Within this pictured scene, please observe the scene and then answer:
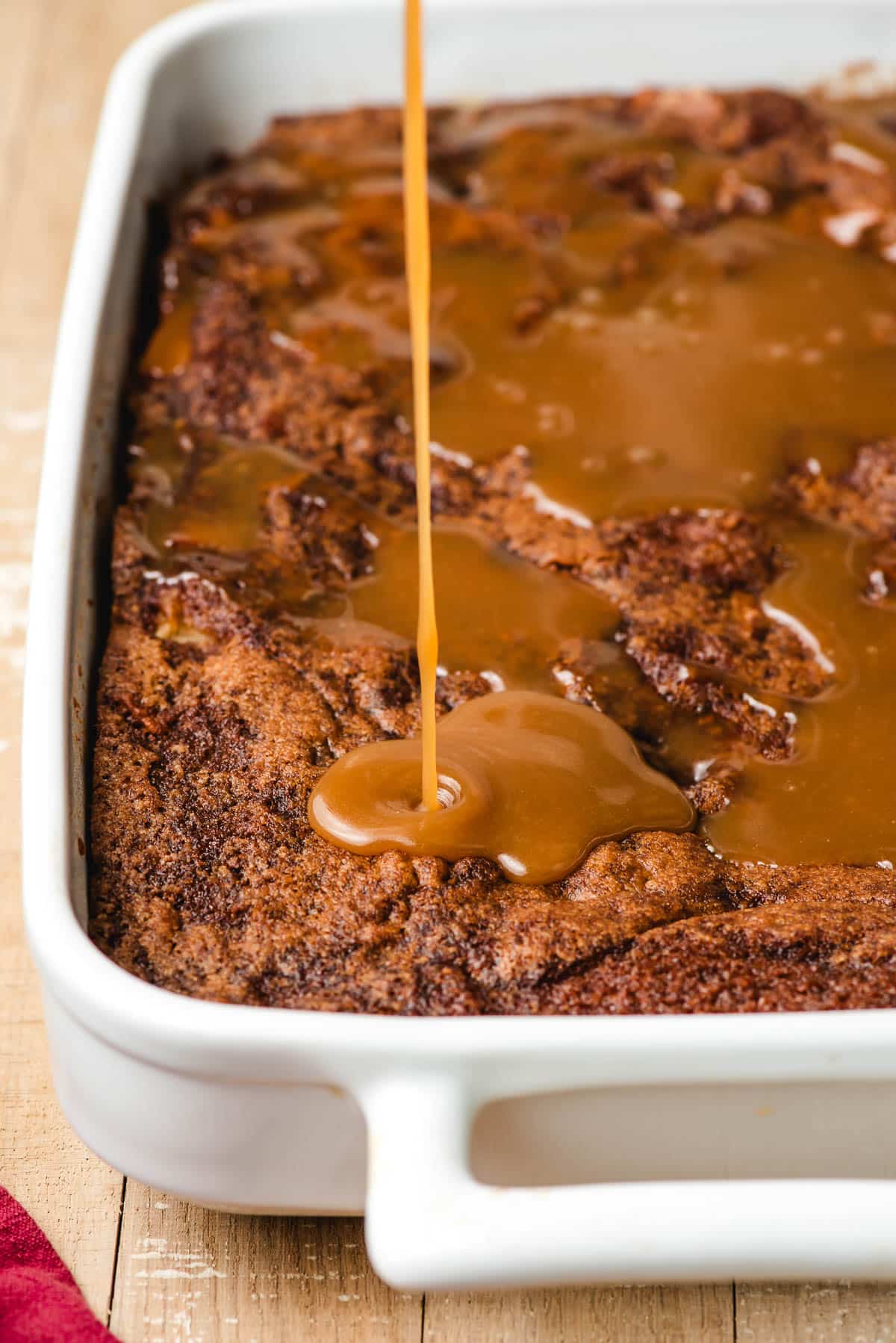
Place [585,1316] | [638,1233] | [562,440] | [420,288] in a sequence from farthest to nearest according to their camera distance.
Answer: [562,440], [420,288], [585,1316], [638,1233]

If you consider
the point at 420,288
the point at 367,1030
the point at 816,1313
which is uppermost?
the point at 420,288

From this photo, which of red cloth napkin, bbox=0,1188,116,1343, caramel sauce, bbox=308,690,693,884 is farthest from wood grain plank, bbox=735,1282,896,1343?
red cloth napkin, bbox=0,1188,116,1343

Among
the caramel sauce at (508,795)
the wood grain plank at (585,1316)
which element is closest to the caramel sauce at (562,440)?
the caramel sauce at (508,795)

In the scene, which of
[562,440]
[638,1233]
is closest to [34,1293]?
[638,1233]

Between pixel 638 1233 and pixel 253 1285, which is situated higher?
pixel 638 1233

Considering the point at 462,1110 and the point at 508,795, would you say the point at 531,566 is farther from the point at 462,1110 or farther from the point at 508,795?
the point at 462,1110

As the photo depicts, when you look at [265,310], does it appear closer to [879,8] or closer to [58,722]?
[58,722]

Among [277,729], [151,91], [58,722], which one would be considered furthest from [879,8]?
[58,722]
